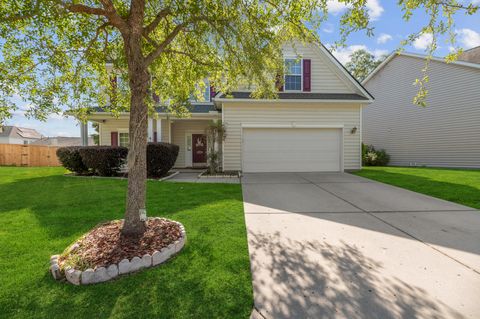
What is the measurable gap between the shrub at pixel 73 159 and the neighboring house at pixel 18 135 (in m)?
31.8

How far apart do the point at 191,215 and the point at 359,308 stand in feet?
11.4

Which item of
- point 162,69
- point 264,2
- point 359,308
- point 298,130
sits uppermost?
point 264,2

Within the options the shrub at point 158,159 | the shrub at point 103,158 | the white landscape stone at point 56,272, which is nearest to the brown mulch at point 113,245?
the white landscape stone at point 56,272

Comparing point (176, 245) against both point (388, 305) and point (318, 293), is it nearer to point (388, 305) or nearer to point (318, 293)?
point (318, 293)

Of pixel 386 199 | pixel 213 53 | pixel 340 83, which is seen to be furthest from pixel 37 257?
pixel 340 83

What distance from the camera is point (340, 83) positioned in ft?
40.9

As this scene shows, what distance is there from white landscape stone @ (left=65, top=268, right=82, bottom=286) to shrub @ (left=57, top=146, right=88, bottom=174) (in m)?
9.07

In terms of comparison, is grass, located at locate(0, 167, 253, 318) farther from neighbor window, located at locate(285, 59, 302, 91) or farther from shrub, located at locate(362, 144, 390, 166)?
shrub, located at locate(362, 144, 390, 166)

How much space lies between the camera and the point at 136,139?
356cm

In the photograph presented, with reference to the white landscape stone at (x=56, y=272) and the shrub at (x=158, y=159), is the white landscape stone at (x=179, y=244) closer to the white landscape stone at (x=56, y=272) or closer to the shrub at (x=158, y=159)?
the white landscape stone at (x=56, y=272)

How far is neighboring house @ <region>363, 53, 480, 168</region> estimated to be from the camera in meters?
13.0

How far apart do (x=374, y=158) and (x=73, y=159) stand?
54.8 feet

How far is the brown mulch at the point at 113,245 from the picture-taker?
3027mm

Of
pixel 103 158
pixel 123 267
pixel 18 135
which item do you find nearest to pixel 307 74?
pixel 103 158
